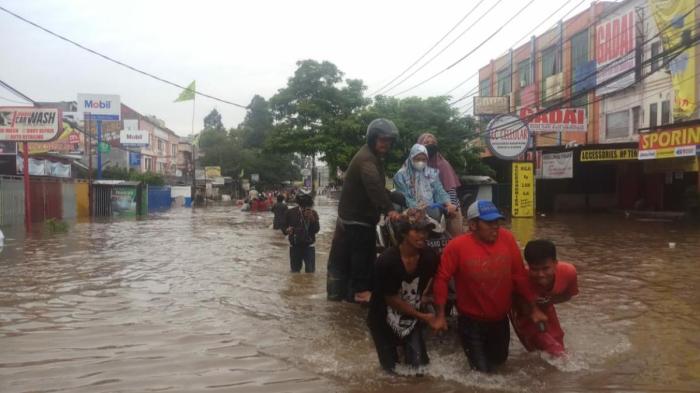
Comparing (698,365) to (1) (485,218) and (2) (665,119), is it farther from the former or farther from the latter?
(2) (665,119)

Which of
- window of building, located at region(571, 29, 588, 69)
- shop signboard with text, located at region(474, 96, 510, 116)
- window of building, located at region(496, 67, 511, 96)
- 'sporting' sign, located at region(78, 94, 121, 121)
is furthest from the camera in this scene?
window of building, located at region(496, 67, 511, 96)

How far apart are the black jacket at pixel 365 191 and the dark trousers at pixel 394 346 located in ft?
3.68

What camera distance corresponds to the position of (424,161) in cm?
532

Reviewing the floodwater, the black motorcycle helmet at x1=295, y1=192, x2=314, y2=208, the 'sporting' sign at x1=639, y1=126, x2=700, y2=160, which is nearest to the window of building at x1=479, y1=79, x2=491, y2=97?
the 'sporting' sign at x1=639, y1=126, x2=700, y2=160

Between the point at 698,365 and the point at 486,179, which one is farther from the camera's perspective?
the point at 486,179

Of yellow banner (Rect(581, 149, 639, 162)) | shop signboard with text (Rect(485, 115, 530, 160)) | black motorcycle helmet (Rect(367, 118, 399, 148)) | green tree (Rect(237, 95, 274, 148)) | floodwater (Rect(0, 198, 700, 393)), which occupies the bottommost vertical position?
floodwater (Rect(0, 198, 700, 393))

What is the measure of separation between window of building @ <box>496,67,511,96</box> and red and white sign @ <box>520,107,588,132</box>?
1555 centimetres

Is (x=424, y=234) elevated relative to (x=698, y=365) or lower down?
elevated

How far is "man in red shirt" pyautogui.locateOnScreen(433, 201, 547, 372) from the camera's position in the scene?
13.1ft

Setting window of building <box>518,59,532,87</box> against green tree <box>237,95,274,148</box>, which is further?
green tree <box>237,95,274,148</box>

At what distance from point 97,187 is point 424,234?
29.0 meters

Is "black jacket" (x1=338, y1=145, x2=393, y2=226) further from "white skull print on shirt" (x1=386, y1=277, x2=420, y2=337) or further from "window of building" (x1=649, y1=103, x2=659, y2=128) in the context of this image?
"window of building" (x1=649, y1=103, x2=659, y2=128)

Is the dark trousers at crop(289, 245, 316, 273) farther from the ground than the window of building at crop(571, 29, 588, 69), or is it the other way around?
the window of building at crop(571, 29, 588, 69)

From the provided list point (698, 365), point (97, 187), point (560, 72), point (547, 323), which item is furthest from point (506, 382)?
point (560, 72)
